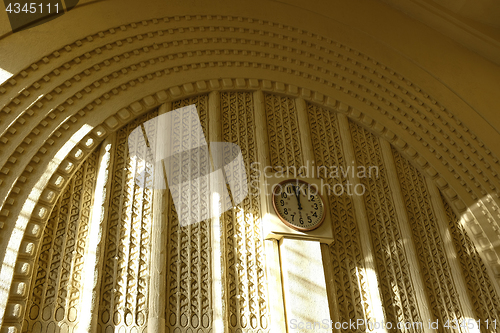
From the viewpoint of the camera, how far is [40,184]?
4.80 metres

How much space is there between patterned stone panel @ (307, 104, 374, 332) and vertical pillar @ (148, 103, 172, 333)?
81.6 inches

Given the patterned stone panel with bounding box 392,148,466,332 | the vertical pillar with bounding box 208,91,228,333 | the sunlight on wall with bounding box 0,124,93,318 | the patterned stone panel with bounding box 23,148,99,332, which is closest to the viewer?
the sunlight on wall with bounding box 0,124,93,318

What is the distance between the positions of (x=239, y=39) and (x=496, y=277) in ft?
16.0

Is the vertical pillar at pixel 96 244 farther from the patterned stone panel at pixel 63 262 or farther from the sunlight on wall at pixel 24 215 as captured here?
the sunlight on wall at pixel 24 215

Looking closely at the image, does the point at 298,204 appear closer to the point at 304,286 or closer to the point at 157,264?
the point at 304,286

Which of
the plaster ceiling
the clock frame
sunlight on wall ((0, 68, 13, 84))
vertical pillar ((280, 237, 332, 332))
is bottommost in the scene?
vertical pillar ((280, 237, 332, 332))

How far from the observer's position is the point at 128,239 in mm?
5031

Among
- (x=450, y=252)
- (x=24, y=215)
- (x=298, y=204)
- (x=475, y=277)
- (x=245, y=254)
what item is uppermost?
(x=298, y=204)

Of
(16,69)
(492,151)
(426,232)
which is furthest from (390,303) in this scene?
(16,69)

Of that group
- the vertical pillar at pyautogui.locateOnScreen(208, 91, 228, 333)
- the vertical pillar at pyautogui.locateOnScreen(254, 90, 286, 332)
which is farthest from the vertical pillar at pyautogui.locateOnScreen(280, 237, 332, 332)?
the vertical pillar at pyautogui.locateOnScreen(208, 91, 228, 333)

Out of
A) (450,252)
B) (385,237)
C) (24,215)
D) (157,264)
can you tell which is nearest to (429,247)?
(450,252)

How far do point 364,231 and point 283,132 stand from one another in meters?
1.76

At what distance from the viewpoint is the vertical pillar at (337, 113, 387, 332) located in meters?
5.48

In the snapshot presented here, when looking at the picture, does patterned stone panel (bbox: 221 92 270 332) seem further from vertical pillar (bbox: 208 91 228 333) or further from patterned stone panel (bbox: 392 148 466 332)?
patterned stone panel (bbox: 392 148 466 332)
